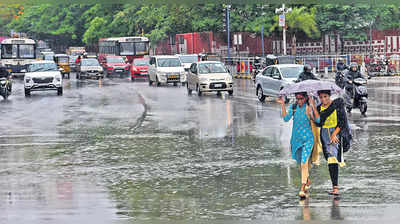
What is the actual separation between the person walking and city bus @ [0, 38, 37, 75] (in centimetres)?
5164

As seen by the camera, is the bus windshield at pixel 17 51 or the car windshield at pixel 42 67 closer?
the car windshield at pixel 42 67

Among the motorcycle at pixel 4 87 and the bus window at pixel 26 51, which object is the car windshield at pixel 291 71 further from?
the bus window at pixel 26 51

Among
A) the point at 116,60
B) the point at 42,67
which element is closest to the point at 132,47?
the point at 116,60

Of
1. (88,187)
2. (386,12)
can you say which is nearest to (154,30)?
(386,12)

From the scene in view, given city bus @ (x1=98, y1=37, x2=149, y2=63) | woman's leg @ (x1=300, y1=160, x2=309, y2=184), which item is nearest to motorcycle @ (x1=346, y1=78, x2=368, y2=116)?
woman's leg @ (x1=300, y1=160, x2=309, y2=184)

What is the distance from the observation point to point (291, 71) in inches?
1150

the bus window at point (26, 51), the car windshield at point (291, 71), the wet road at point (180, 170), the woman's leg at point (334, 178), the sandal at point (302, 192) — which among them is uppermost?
the bus window at point (26, 51)

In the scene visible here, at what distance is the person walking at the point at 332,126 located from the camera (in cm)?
1012

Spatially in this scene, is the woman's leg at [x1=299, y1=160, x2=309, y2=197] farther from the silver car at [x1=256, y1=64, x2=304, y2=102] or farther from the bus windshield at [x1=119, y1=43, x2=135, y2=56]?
the bus windshield at [x1=119, y1=43, x2=135, y2=56]

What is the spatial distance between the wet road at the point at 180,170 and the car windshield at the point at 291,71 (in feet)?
13.3

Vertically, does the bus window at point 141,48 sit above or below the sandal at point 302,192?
above

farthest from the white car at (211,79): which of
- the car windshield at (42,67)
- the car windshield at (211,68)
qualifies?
the car windshield at (42,67)

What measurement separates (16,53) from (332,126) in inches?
2058

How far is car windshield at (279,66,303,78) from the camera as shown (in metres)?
28.9
